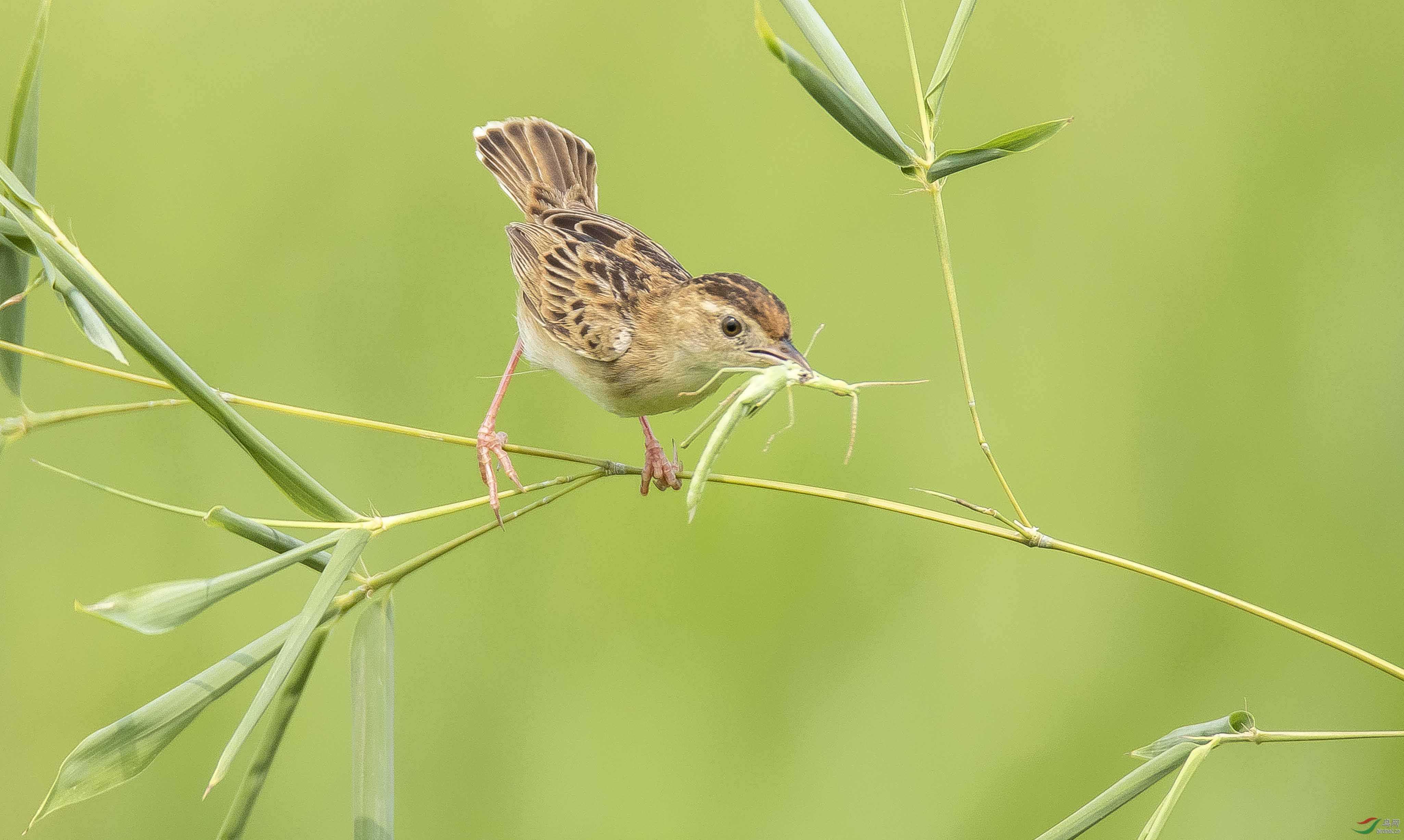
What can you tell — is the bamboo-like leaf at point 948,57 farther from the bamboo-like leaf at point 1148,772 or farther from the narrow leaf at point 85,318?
the narrow leaf at point 85,318

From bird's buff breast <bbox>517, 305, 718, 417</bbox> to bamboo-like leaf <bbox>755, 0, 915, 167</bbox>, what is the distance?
1072 mm

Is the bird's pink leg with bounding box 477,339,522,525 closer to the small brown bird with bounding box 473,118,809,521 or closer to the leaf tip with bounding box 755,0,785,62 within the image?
the small brown bird with bounding box 473,118,809,521

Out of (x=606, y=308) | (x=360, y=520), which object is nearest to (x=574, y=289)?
(x=606, y=308)

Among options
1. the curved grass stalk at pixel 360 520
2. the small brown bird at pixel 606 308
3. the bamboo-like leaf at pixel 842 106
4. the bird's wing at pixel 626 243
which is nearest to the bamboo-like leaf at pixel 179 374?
the curved grass stalk at pixel 360 520

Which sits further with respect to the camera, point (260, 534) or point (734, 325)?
point (734, 325)

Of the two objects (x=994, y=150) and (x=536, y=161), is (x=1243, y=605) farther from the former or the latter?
(x=536, y=161)

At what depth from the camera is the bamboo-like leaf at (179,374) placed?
1.36 m

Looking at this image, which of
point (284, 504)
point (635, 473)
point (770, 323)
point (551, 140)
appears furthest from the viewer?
point (284, 504)

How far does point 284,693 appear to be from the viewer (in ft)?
5.56

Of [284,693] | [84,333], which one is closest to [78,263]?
[84,333]

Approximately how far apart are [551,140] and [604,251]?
0.63m

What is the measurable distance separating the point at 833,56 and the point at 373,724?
1.27 metres

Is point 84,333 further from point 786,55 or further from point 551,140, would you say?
point 551,140

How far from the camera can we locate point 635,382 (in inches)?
107
